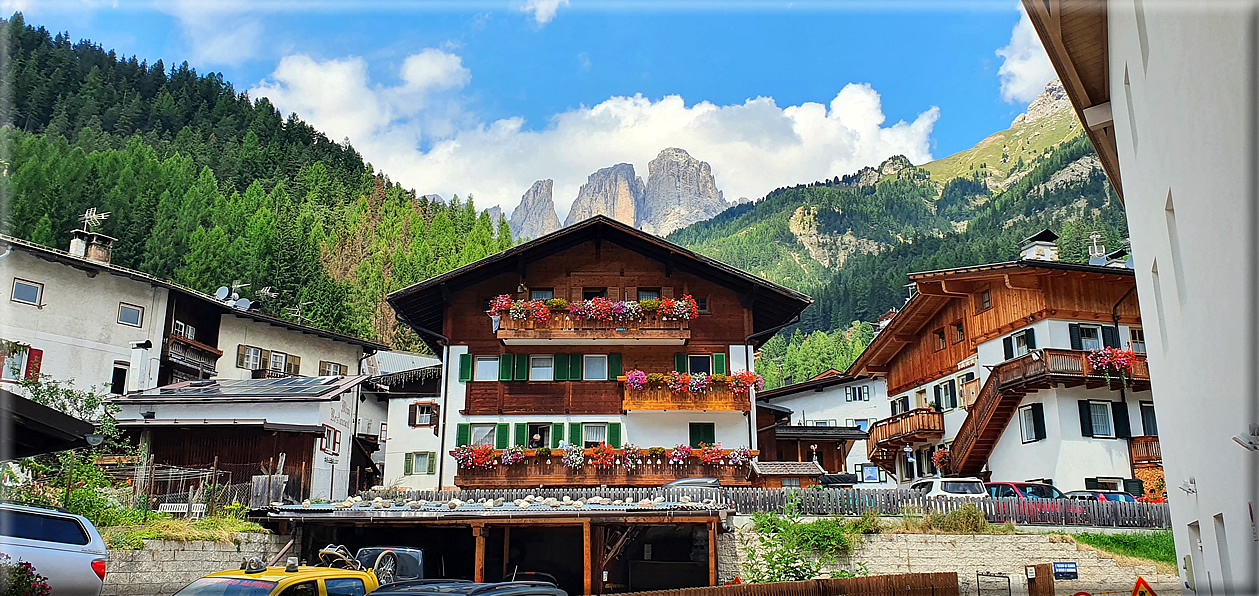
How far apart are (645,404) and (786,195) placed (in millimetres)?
146773

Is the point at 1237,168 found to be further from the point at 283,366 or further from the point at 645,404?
the point at 283,366

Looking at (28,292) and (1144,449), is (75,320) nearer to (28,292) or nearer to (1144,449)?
(28,292)

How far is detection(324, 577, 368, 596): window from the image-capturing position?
12.3 m

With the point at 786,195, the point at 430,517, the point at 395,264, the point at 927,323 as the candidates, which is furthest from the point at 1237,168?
the point at 786,195

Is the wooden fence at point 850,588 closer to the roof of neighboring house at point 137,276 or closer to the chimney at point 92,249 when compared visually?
the roof of neighboring house at point 137,276

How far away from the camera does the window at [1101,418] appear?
31.6 m

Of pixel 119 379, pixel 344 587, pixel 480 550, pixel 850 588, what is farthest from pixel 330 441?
→ pixel 850 588

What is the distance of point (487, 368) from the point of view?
109 feet

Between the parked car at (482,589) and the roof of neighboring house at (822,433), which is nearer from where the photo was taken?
the parked car at (482,589)

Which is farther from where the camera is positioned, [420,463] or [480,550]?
[420,463]

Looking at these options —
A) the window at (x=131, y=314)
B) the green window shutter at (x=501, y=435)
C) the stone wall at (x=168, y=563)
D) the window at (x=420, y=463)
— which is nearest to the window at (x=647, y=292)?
the green window shutter at (x=501, y=435)

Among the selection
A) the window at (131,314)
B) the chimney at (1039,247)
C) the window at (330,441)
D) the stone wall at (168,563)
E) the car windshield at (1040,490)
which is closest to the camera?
the stone wall at (168,563)

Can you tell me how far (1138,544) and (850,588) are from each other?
43.4 feet

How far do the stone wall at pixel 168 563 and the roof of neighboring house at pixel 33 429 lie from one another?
11583 mm
